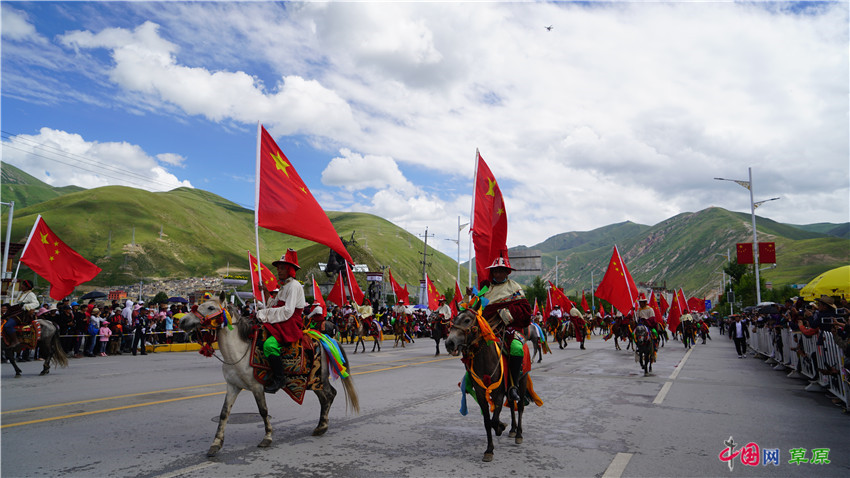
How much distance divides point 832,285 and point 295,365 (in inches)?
518

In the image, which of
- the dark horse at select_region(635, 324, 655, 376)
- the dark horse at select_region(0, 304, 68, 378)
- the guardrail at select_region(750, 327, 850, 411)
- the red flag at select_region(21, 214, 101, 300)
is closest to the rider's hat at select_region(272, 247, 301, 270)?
the guardrail at select_region(750, 327, 850, 411)

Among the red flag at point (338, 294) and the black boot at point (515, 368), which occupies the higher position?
the red flag at point (338, 294)

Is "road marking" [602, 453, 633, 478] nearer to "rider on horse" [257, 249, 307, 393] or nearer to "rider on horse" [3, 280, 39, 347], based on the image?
"rider on horse" [257, 249, 307, 393]

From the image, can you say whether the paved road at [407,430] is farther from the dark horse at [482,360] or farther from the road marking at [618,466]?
the dark horse at [482,360]

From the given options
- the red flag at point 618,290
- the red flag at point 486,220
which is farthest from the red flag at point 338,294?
the red flag at point 486,220

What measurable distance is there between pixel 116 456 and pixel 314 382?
7.79 ft

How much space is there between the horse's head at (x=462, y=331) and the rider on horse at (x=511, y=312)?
0.47 m

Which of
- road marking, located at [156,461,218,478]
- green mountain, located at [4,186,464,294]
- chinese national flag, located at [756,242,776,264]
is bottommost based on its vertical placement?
road marking, located at [156,461,218,478]

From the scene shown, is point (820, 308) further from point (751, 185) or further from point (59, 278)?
point (751, 185)

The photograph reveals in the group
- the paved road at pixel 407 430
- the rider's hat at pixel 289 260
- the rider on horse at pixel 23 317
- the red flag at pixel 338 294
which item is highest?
the rider's hat at pixel 289 260

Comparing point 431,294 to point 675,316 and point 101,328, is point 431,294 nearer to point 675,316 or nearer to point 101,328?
point 675,316

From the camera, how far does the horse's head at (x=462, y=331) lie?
620cm

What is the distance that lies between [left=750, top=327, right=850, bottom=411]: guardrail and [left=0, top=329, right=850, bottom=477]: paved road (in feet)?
1.62

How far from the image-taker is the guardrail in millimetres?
10195
